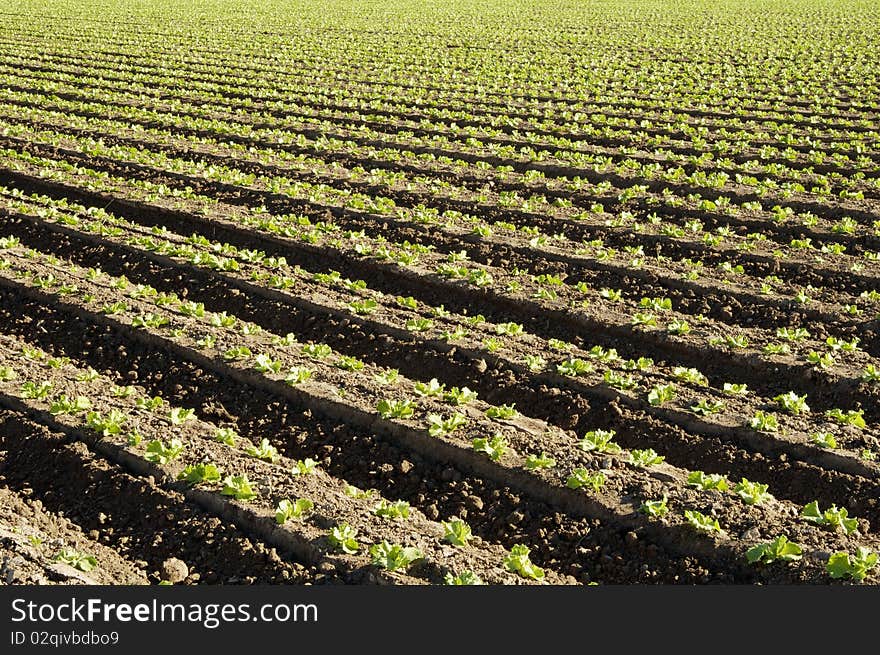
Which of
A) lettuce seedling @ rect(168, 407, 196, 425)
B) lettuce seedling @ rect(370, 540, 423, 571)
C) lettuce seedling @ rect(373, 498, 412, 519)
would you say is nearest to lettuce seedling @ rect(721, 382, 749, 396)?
lettuce seedling @ rect(373, 498, 412, 519)

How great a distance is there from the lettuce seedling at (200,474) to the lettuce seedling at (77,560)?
2.75 ft

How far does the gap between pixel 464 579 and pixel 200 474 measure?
1920mm

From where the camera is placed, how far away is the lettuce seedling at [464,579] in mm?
4961

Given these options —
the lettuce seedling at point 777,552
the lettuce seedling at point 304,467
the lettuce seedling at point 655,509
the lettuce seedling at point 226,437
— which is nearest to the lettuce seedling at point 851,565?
the lettuce seedling at point 777,552

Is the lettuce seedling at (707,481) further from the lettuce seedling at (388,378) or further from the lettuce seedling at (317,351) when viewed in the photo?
the lettuce seedling at (317,351)

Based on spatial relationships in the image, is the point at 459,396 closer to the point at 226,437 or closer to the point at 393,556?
the point at 226,437

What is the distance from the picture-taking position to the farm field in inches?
216

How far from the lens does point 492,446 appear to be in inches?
244

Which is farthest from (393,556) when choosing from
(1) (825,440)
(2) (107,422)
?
(1) (825,440)

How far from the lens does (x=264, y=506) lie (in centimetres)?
564

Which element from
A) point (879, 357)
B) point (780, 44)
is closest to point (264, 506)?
point (879, 357)

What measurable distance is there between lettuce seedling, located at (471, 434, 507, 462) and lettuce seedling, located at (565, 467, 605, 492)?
20.4 inches

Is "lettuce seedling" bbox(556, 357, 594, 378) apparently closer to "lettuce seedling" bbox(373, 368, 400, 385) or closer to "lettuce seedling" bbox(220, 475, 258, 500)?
"lettuce seedling" bbox(373, 368, 400, 385)

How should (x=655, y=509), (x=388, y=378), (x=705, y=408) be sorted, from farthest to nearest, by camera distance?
1. (x=388, y=378)
2. (x=705, y=408)
3. (x=655, y=509)
